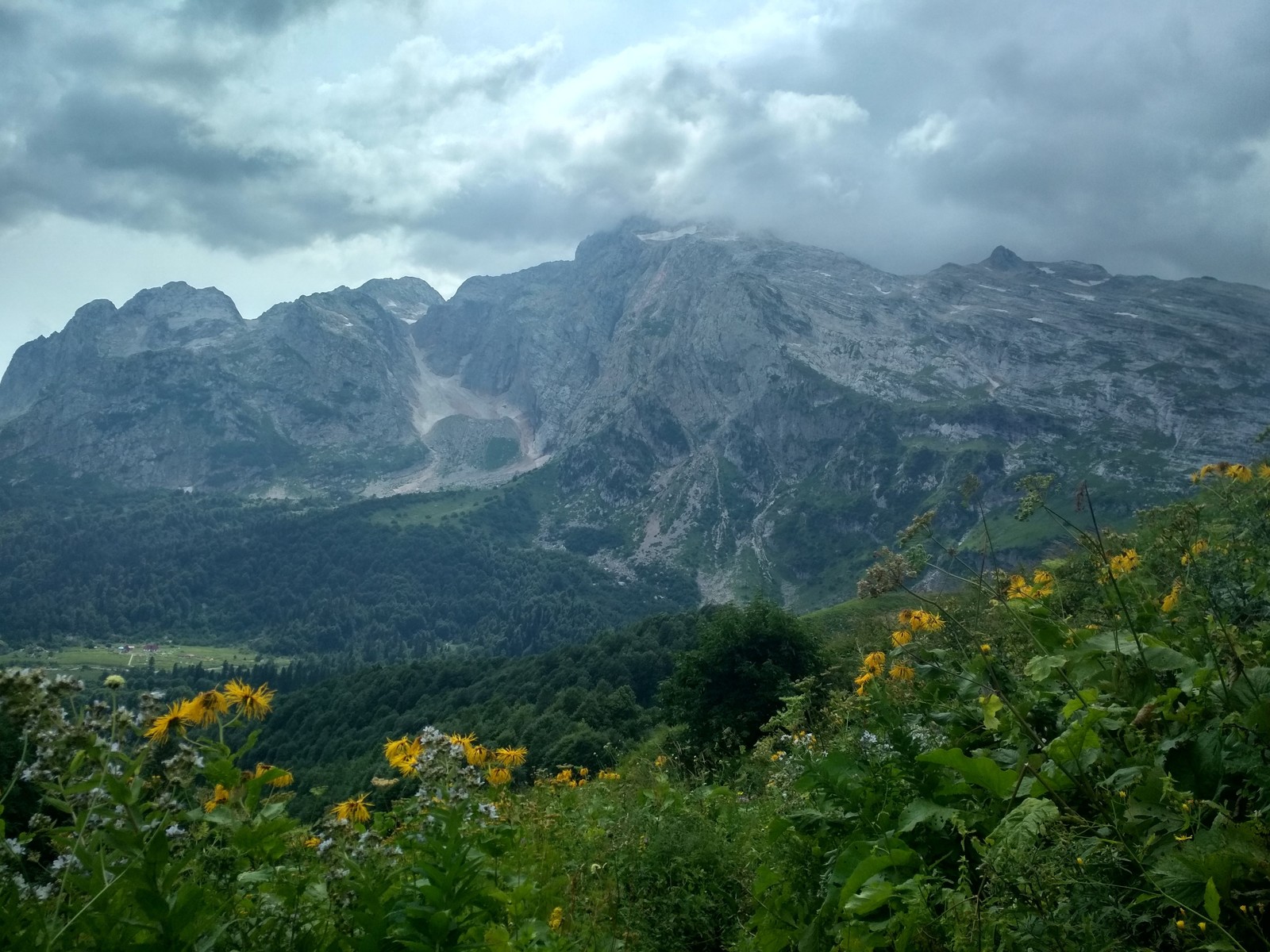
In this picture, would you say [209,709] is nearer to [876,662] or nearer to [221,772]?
[221,772]

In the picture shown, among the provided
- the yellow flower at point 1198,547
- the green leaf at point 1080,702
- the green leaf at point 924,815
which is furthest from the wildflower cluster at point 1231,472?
the green leaf at point 924,815

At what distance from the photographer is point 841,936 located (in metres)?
4.52

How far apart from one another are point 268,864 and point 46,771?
5.04ft

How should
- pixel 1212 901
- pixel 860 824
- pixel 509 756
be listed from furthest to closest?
pixel 509 756
pixel 860 824
pixel 1212 901

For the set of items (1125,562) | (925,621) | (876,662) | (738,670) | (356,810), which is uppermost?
(1125,562)

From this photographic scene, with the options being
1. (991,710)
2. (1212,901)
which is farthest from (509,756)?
(1212,901)

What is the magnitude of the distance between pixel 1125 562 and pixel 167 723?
9270mm

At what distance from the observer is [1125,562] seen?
8.53 metres

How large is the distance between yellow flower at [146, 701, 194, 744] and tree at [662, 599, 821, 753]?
63.2 ft

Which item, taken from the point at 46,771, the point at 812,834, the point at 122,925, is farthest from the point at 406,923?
the point at 812,834

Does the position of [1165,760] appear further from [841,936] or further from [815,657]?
[815,657]

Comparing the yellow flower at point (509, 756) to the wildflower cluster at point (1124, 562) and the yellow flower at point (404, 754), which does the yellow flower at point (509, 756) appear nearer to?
the yellow flower at point (404, 754)

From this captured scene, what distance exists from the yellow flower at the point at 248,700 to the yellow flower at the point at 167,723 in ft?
1.31

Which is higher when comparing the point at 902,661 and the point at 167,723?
the point at 167,723
